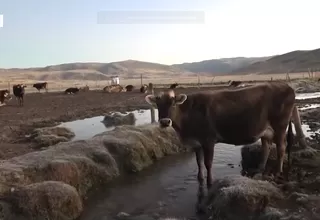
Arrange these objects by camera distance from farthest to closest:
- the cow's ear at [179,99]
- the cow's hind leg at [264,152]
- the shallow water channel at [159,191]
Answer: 1. the cow's hind leg at [264,152]
2. the cow's ear at [179,99]
3. the shallow water channel at [159,191]

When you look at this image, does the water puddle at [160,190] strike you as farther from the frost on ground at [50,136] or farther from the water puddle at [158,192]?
the frost on ground at [50,136]

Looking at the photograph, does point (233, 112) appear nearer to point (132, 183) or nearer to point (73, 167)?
point (132, 183)

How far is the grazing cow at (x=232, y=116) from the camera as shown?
10.7m

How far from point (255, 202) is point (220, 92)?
4146mm

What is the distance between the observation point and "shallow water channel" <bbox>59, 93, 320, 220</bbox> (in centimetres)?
944

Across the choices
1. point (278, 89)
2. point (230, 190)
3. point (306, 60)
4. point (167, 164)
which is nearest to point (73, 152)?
point (167, 164)

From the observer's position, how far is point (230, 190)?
341 inches

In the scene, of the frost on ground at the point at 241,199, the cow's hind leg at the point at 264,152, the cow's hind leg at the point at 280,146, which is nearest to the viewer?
the frost on ground at the point at 241,199

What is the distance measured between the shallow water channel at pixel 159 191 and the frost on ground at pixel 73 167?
0.50 meters

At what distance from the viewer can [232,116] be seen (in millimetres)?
10938

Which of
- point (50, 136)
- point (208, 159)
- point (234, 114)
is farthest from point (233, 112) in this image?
point (50, 136)

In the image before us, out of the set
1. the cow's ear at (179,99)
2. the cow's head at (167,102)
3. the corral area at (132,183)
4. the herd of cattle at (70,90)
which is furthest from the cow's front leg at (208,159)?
the herd of cattle at (70,90)

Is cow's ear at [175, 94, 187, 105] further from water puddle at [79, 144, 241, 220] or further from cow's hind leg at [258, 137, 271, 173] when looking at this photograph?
cow's hind leg at [258, 137, 271, 173]

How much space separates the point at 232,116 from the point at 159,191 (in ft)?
10.2
